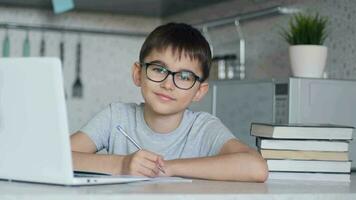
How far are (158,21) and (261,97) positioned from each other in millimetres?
1464

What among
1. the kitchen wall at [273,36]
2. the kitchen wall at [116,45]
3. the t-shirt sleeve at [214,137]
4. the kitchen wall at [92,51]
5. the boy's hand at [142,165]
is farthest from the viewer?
the kitchen wall at [92,51]

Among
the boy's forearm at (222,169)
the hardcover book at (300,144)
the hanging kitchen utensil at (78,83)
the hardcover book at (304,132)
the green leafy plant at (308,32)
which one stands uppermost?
the green leafy plant at (308,32)


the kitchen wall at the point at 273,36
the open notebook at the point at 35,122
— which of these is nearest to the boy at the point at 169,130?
the open notebook at the point at 35,122

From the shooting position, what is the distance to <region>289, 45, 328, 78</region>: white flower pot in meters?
2.01

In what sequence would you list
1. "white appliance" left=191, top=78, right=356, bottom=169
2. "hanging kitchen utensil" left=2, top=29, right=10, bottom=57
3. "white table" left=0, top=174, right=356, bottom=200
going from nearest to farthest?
"white table" left=0, top=174, right=356, bottom=200
"white appliance" left=191, top=78, right=356, bottom=169
"hanging kitchen utensil" left=2, top=29, right=10, bottom=57

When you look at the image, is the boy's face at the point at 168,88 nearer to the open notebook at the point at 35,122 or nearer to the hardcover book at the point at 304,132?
the hardcover book at the point at 304,132

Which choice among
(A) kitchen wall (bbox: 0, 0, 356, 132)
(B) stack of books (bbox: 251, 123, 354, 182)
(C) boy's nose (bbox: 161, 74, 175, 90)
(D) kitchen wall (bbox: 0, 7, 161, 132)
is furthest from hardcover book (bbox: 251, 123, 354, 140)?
(D) kitchen wall (bbox: 0, 7, 161, 132)

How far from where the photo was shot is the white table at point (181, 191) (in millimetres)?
929

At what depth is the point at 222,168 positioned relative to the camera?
1.28 m

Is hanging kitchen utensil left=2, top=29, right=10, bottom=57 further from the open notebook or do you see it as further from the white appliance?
the open notebook

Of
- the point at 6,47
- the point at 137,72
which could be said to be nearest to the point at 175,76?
the point at 137,72

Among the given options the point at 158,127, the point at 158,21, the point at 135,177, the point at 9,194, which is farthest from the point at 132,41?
the point at 9,194

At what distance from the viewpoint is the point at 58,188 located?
3.25ft

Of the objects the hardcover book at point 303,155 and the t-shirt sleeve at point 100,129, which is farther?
the t-shirt sleeve at point 100,129
